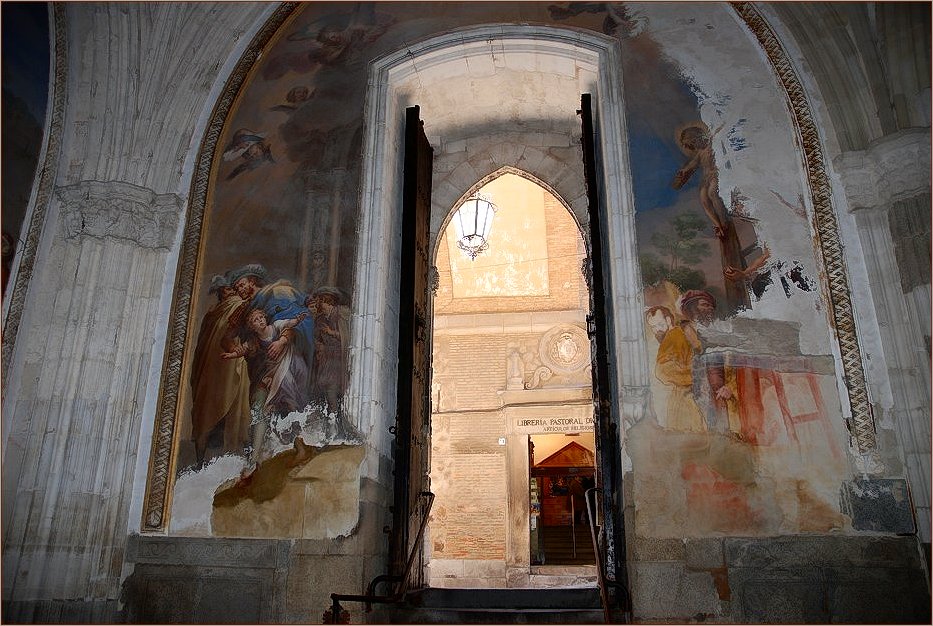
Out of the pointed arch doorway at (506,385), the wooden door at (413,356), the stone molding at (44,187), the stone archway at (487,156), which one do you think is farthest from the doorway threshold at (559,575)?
the stone molding at (44,187)

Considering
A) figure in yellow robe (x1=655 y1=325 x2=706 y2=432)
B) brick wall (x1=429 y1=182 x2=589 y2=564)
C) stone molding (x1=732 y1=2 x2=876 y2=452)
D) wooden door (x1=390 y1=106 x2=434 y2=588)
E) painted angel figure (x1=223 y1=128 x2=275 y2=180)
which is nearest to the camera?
stone molding (x1=732 y1=2 x2=876 y2=452)

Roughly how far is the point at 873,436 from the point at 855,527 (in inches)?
23.7

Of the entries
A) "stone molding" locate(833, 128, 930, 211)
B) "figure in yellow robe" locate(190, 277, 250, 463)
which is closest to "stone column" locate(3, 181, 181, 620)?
"figure in yellow robe" locate(190, 277, 250, 463)

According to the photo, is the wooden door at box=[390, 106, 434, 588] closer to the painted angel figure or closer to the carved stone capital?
the painted angel figure

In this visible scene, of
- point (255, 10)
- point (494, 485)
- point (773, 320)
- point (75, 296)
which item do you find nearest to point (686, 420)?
point (773, 320)

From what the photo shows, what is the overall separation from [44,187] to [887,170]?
21.1 ft

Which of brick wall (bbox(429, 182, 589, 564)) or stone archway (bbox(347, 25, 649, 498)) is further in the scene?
brick wall (bbox(429, 182, 589, 564))

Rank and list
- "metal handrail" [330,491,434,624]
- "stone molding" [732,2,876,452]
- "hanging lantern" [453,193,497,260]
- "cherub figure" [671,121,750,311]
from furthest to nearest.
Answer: "hanging lantern" [453,193,497,260] < "cherub figure" [671,121,750,311] < "stone molding" [732,2,876,452] < "metal handrail" [330,491,434,624]

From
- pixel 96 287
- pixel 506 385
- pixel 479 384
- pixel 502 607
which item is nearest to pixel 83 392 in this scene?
pixel 96 287

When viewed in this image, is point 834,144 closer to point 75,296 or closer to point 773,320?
point 773,320

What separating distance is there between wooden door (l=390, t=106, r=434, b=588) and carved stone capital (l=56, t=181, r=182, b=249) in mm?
2042

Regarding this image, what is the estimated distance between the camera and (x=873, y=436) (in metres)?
4.80

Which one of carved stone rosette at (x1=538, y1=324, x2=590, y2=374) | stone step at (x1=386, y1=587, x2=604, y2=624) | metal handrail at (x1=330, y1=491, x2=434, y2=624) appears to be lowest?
stone step at (x1=386, y1=587, x2=604, y2=624)

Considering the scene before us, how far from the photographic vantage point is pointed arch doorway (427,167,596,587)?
11.4 m
